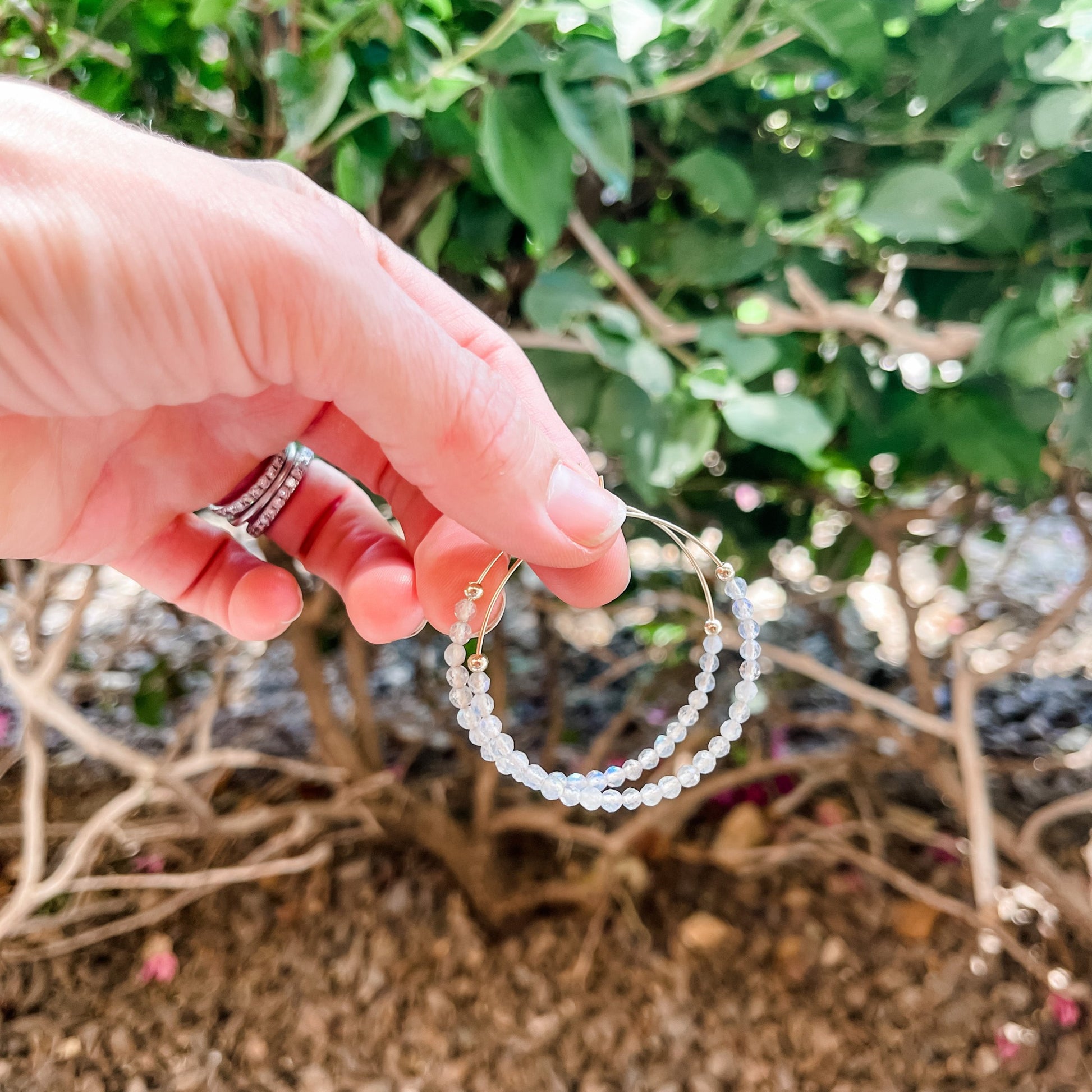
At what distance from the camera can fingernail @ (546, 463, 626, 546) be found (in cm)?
52

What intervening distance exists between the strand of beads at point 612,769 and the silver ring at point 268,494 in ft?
0.58

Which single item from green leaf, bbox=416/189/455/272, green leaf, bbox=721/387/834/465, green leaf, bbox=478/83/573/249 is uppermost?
green leaf, bbox=478/83/573/249

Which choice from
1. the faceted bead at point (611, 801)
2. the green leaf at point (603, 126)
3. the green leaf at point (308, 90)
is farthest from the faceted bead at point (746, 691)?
the green leaf at point (308, 90)

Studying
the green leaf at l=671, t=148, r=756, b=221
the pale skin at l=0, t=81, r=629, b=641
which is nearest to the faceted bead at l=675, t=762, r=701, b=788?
the pale skin at l=0, t=81, r=629, b=641

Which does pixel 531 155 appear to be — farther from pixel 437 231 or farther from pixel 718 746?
pixel 718 746

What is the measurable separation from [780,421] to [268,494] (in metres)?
0.40

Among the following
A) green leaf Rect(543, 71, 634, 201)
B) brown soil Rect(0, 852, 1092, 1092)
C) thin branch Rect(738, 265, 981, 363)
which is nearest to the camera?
green leaf Rect(543, 71, 634, 201)

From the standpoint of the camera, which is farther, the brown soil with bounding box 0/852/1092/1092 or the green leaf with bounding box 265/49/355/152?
the brown soil with bounding box 0/852/1092/1092

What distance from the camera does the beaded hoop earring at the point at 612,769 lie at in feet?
1.94

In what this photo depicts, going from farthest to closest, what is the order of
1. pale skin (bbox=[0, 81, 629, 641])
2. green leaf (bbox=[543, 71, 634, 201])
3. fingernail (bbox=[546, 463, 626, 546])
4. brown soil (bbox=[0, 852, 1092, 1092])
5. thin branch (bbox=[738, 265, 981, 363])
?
brown soil (bbox=[0, 852, 1092, 1092])
thin branch (bbox=[738, 265, 981, 363])
green leaf (bbox=[543, 71, 634, 201])
fingernail (bbox=[546, 463, 626, 546])
pale skin (bbox=[0, 81, 629, 641])

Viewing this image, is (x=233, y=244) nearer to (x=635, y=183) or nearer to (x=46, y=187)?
(x=46, y=187)

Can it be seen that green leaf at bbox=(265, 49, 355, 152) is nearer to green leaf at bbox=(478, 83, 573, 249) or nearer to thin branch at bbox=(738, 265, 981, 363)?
green leaf at bbox=(478, 83, 573, 249)

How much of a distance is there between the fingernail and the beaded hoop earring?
40 mm

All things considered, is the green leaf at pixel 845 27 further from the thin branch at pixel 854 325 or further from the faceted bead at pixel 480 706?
the faceted bead at pixel 480 706
